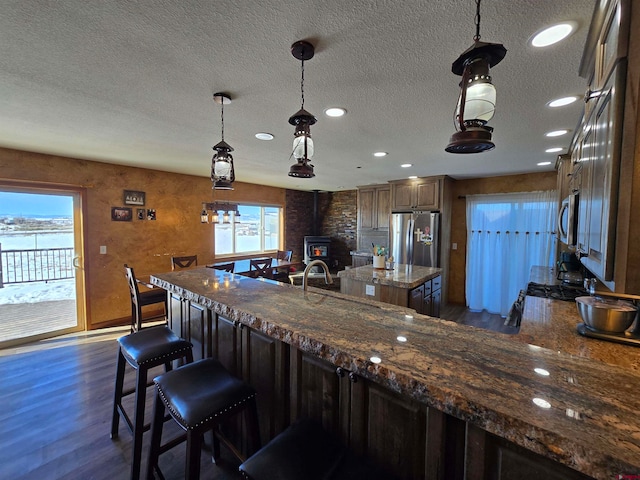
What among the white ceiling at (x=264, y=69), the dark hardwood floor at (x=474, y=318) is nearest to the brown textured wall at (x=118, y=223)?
the white ceiling at (x=264, y=69)

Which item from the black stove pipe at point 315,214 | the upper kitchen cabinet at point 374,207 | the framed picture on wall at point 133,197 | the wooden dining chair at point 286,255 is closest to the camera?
the framed picture on wall at point 133,197

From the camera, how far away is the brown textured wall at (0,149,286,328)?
3641 mm

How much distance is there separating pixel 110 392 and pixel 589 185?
392cm

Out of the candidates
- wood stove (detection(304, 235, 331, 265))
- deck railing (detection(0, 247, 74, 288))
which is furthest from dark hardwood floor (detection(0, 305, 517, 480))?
wood stove (detection(304, 235, 331, 265))

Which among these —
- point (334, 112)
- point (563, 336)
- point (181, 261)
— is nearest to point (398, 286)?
point (563, 336)

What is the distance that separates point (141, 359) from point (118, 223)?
3365 mm

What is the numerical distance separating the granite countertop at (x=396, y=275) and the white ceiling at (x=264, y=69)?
1515 mm

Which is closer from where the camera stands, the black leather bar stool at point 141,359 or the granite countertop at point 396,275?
the black leather bar stool at point 141,359

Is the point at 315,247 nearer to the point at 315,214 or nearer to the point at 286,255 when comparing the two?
the point at 315,214

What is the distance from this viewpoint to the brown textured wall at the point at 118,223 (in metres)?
3.64

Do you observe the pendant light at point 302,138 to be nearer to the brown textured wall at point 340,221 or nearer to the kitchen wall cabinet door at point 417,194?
the kitchen wall cabinet door at point 417,194

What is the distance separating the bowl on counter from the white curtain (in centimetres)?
367

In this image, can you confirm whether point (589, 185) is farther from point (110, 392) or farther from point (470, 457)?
point (110, 392)

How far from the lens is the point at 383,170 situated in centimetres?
450
